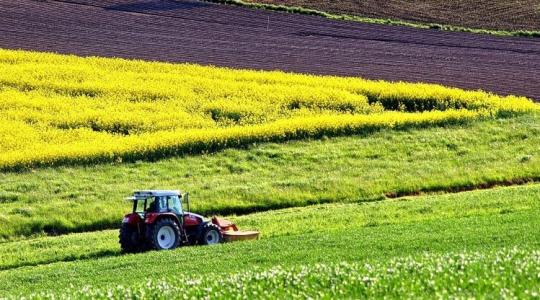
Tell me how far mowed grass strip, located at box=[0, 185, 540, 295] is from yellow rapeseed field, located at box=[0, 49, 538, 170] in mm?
7247

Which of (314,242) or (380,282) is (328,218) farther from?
(380,282)

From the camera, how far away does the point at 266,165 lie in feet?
116

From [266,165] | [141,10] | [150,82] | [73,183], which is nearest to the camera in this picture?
[73,183]

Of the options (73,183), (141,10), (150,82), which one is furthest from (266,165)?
(141,10)

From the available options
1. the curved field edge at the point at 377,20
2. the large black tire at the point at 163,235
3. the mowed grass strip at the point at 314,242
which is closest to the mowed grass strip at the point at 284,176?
the mowed grass strip at the point at 314,242

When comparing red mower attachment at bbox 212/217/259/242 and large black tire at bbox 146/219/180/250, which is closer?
large black tire at bbox 146/219/180/250

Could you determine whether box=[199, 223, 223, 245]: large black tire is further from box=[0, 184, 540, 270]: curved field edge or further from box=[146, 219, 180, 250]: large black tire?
box=[0, 184, 540, 270]: curved field edge

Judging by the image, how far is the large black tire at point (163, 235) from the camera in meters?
25.1

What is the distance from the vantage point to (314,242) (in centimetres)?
2367

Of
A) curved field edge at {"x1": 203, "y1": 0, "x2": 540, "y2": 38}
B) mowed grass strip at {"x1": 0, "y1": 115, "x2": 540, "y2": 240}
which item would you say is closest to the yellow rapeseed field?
mowed grass strip at {"x1": 0, "y1": 115, "x2": 540, "y2": 240}

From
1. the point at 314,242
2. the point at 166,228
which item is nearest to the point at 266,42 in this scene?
the point at 166,228

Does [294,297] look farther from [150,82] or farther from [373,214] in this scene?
[150,82]

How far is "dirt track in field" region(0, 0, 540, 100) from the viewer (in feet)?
165

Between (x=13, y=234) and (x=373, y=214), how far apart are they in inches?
374
